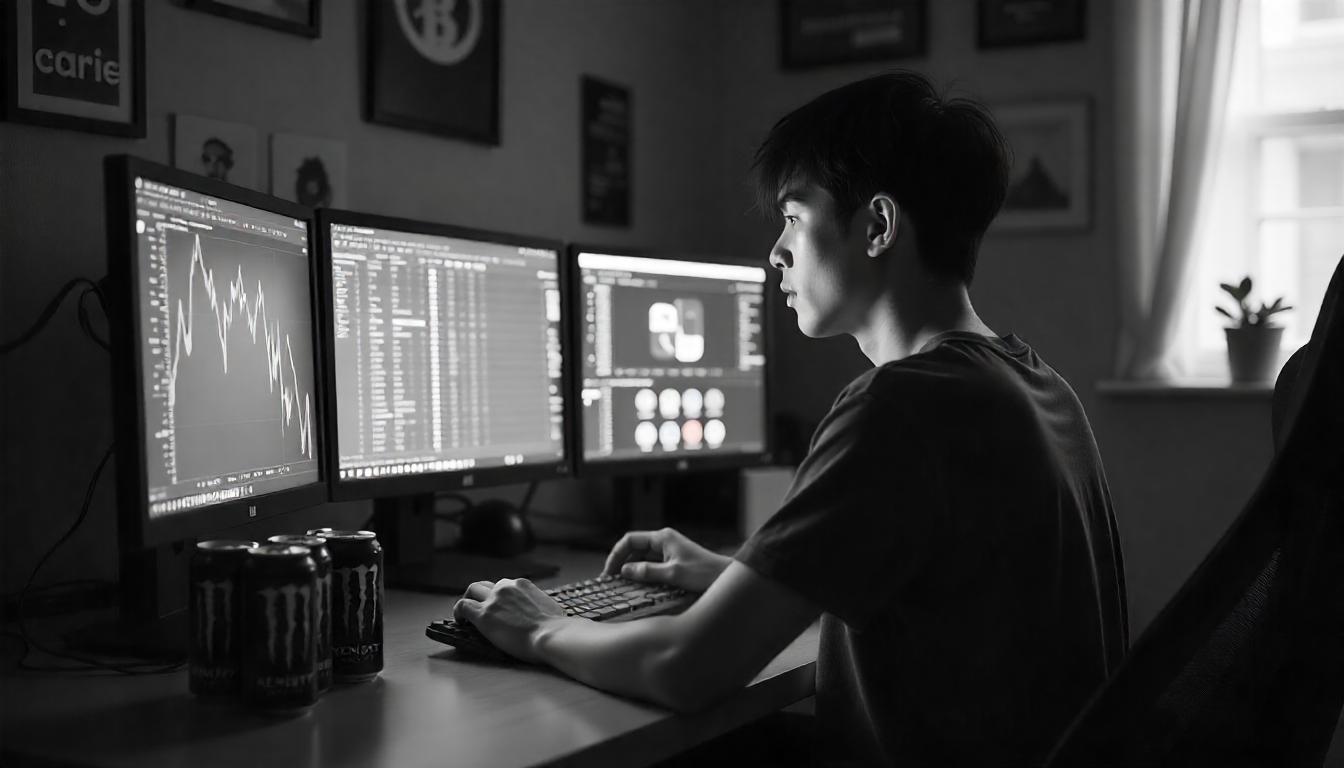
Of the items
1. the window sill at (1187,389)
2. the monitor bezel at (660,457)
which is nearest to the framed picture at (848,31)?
the monitor bezel at (660,457)

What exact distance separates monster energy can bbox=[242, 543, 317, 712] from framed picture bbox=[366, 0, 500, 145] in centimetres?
103

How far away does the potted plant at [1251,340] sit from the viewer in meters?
2.30

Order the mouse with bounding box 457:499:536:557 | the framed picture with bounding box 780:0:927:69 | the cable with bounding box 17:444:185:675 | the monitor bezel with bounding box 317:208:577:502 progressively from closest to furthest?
the cable with bounding box 17:444:185:675, the monitor bezel with bounding box 317:208:577:502, the mouse with bounding box 457:499:536:557, the framed picture with bounding box 780:0:927:69

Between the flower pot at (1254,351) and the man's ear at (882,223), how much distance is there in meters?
1.37

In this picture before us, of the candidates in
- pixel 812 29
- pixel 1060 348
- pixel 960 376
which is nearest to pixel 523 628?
pixel 960 376

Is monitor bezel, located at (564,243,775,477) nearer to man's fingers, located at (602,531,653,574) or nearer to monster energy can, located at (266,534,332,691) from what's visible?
man's fingers, located at (602,531,653,574)

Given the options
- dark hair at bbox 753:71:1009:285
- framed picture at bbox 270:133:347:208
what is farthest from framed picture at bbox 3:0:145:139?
dark hair at bbox 753:71:1009:285

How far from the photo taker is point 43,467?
1.43 metres

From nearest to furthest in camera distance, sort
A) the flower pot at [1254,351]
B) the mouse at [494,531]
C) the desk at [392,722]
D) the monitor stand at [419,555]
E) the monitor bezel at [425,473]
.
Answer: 1. the desk at [392,722]
2. the monitor bezel at [425,473]
3. the monitor stand at [419,555]
4. the mouse at [494,531]
5. the flower pot at [1254,351]

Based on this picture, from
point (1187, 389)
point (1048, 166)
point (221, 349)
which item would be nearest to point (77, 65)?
point (221, 349)

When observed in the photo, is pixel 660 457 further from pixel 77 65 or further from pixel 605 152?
pixel 77 65

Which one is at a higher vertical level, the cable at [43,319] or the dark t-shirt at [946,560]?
the cable at [43,319]

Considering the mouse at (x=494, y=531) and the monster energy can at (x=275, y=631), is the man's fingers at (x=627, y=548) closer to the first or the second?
the mouse at (x=494, y=531)

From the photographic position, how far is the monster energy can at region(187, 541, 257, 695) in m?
1.10
